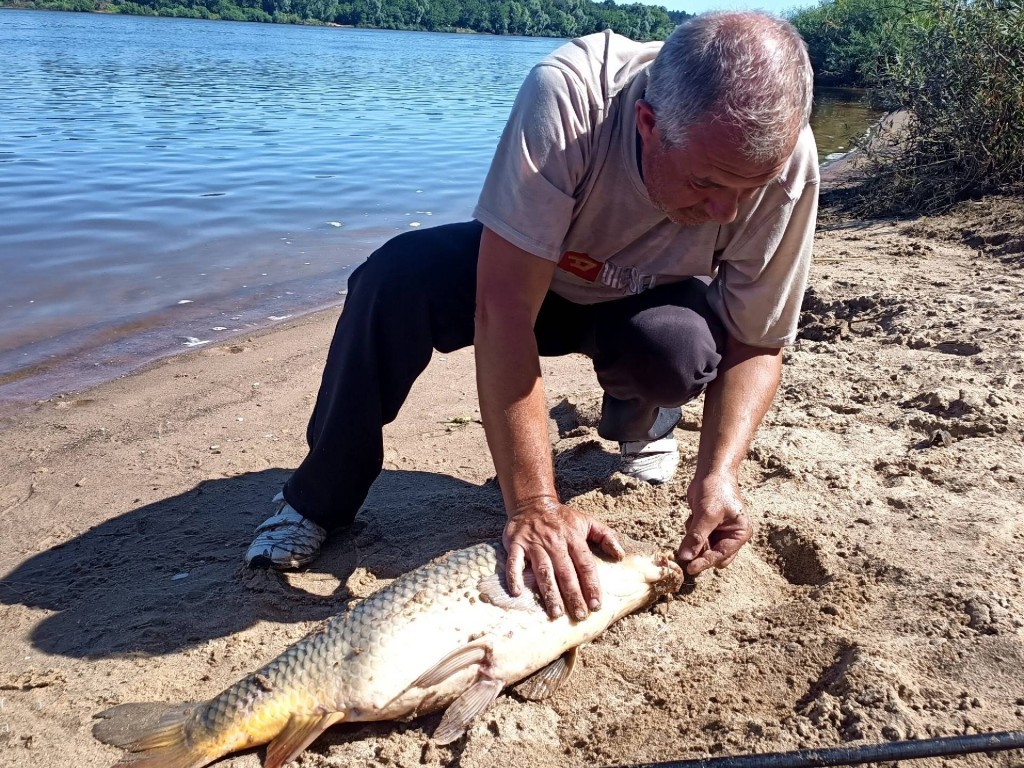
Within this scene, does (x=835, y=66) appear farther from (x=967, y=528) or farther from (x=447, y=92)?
(x=967, y=528)

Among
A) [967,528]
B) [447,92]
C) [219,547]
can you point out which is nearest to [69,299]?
[219,547]

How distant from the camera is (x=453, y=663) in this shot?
2562 millimetres

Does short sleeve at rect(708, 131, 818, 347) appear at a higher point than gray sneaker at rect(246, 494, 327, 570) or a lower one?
higher

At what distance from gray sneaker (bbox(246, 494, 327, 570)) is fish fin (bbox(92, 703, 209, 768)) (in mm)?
823

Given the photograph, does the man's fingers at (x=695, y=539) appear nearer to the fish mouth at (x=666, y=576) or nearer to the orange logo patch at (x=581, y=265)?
the fish mouth at (x=666, y=576)

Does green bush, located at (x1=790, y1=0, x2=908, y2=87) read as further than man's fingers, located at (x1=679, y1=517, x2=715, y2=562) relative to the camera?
Yes

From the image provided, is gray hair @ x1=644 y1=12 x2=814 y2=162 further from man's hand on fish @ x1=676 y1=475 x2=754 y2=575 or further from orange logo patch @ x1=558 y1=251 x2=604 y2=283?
man's hand on fish @ x1=676 y1=475 x2=754 y2=575

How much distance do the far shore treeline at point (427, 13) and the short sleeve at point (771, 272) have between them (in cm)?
6763

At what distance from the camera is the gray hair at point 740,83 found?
8.02 feet

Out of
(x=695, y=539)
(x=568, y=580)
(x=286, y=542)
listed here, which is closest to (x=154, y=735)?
(x=286, y=542)

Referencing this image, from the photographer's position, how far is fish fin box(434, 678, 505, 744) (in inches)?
98.2

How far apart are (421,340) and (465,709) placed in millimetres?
1366

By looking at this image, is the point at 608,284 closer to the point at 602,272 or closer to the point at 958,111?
the point at 602,272

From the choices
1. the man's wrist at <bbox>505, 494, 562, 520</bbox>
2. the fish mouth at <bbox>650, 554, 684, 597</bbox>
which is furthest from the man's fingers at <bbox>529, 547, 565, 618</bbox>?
the fish mouth at <bbox>650, 554, 684, 597</bbox>
